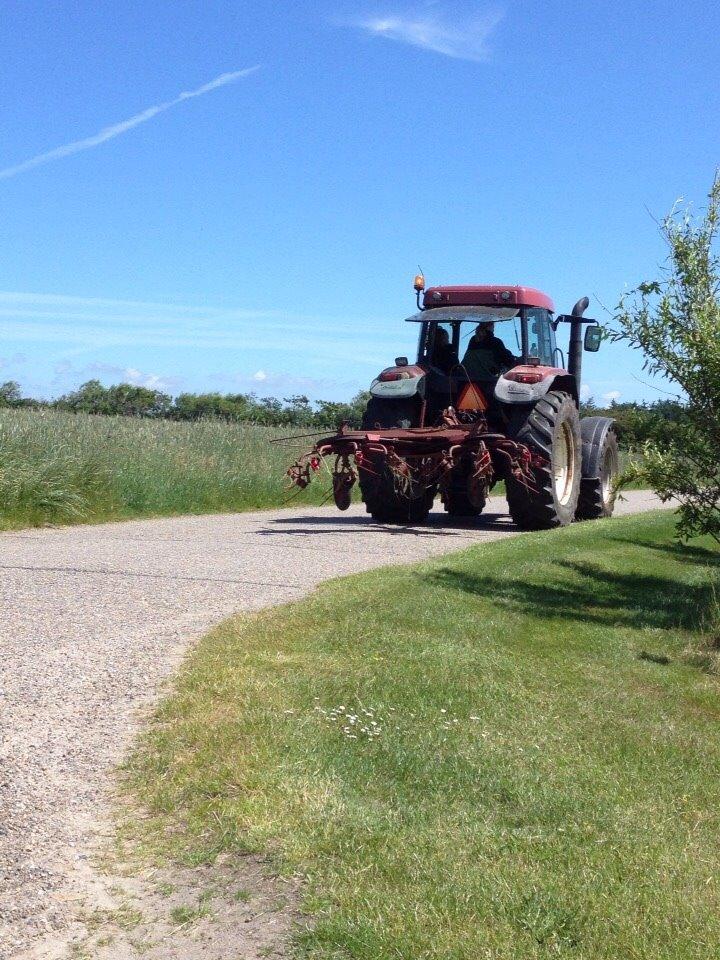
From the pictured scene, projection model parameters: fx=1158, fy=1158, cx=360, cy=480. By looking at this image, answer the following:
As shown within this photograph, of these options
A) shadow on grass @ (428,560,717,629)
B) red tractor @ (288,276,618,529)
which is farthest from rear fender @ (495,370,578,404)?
shadow on grass @ (428,560,717,629)

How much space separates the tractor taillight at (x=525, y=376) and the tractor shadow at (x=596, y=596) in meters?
3.51

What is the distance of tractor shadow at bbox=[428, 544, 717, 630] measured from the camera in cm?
803

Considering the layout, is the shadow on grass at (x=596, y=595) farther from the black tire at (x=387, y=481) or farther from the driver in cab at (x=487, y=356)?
the driver in cab at (x=487, y=356)

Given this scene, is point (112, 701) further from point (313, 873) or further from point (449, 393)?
point (449, 393)

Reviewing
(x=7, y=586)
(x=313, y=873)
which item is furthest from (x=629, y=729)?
(x=7, y=586)

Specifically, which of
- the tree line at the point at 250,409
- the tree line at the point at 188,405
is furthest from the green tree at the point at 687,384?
the tree line at the point at 188,405

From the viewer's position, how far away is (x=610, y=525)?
1358 centimetres

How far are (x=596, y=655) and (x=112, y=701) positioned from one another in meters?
3.00

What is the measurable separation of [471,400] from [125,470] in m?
4.87

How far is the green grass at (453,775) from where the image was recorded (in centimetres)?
344

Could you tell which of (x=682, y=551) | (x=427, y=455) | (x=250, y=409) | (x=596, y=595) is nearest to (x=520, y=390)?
(x=427, y=455)

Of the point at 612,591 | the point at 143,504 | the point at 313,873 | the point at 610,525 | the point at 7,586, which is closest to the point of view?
the point at 313,873

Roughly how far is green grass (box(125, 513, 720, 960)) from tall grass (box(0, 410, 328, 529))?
683cm

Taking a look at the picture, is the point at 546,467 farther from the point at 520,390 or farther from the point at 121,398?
the point at 121,398
